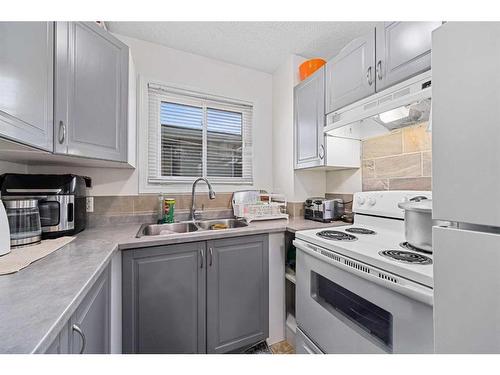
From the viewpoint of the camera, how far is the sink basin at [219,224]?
A: 1.90 metres

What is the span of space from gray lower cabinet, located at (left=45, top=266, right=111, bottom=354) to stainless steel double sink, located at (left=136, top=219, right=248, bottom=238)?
2.31 feet

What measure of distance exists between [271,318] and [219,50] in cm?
239

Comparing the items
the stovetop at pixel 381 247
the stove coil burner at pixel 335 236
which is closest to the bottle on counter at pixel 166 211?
the stovetop at pixel 381 247

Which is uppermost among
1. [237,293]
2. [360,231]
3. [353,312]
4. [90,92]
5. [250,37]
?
[250,37]

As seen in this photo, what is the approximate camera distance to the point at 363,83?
4.83 ft

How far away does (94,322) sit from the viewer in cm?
81

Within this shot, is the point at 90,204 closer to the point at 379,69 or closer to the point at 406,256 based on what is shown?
the point at 406,256

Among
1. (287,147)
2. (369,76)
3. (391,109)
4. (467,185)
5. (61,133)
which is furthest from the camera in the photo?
(287,147)

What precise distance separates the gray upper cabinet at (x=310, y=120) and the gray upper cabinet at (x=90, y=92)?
146cm

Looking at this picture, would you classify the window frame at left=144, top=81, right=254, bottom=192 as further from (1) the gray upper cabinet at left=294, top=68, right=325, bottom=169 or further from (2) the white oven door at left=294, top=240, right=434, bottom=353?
(2) the white oven door at left=294, top=240, right=434, bottom=353

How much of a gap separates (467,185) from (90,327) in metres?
1.25

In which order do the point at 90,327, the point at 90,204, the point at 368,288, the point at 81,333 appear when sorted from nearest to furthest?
the point at 81,333, the point at 90,327, the point at 368,288, the point at 90,204

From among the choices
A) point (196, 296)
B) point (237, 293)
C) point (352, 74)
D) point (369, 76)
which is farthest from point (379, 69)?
point (196, 296)

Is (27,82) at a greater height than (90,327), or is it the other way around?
(27,82)
